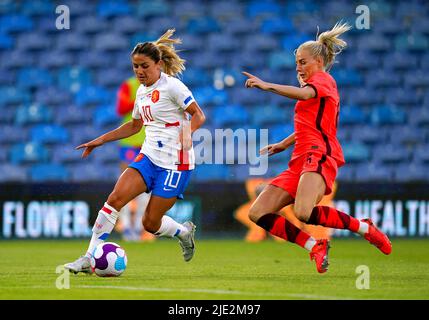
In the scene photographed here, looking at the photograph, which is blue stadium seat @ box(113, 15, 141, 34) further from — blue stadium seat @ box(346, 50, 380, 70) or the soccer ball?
the soccer ball

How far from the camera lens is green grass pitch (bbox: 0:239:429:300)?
560 centimetres

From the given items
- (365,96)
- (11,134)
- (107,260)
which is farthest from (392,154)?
(107,260)

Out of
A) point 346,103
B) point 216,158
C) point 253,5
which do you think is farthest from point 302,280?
point 253,5

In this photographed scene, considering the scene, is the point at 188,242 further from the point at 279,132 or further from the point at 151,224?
the point at 279,132

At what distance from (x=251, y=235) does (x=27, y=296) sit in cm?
665

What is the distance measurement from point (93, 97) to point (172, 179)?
25.2 feet

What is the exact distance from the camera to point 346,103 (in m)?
14.3

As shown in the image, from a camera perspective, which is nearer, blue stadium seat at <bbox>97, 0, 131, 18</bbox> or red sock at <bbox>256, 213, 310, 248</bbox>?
red sock at <bbox>256, 213, 310, 248</bbox>

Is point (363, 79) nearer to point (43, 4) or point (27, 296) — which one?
point (43, 4)

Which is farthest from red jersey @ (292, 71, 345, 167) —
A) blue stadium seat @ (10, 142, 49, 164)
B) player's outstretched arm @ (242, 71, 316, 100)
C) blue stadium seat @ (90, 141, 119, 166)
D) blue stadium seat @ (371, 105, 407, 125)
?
blue stadium seat @ (10, 142, 49, 164)

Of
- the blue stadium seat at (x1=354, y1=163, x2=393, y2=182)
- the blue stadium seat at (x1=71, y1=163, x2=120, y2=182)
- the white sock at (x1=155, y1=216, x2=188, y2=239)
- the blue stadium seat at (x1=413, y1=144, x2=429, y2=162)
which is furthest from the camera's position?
the blue stadium seat at (x1=413, y1=144, x2=429, y2=162)

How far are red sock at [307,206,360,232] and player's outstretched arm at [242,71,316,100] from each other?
866mm

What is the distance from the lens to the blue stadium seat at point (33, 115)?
Result: 14.4m

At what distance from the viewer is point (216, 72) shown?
14.5 meters
